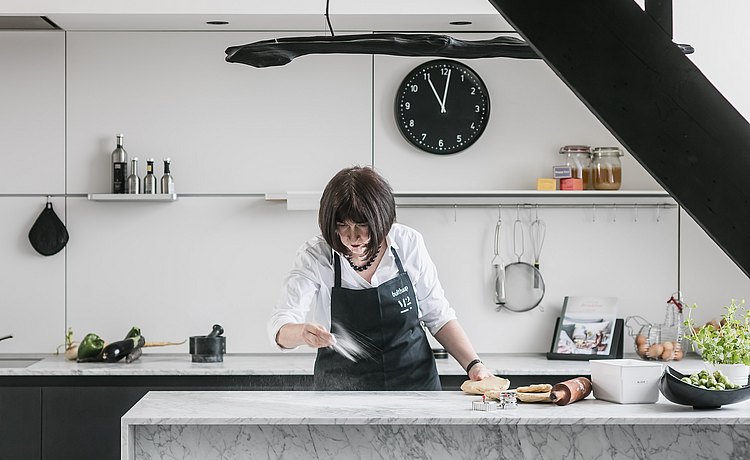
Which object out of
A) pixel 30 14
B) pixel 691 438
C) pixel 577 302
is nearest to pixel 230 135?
pixel 30 14

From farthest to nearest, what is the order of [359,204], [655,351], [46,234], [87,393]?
[46,234] → [655,351] → [87,393] → [359,204]

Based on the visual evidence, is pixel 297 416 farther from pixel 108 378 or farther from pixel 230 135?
pixel 230 135

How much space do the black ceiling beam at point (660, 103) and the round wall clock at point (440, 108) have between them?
3680mm

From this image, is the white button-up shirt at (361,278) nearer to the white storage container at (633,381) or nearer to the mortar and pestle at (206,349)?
the white storage container at (633,381)

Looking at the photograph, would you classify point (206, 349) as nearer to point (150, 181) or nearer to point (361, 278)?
point (150, 181)

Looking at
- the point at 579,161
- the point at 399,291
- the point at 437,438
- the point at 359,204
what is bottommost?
the point at 437,438

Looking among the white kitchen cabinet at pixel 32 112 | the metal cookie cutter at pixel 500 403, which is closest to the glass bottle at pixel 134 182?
the white kitchen cabinet at pixel 32 112

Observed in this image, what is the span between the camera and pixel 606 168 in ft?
13.7

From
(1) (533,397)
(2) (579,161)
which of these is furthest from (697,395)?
(2) (579,161)

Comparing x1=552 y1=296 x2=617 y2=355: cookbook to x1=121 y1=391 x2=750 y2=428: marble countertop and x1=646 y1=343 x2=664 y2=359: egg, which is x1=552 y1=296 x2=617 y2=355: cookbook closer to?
x1=646 y1=343 x2=664 y2=359: egg

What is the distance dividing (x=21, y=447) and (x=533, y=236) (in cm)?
250

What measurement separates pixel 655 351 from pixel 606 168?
0.89m

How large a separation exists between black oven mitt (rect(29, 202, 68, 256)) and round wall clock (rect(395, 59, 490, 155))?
1.72 meters

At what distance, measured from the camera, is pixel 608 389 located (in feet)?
8.09
